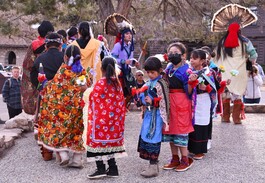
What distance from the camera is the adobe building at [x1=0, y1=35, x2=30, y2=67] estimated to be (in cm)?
3189

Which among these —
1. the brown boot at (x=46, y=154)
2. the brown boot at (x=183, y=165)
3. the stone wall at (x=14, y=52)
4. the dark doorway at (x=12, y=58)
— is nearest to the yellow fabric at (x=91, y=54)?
the brown boot at (x=46, y=154)

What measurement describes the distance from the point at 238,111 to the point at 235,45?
1.41 metres

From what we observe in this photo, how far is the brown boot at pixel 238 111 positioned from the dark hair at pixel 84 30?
11.3 ft

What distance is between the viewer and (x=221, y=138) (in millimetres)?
6477

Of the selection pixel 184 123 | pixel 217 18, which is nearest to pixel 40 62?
pixel 184 123

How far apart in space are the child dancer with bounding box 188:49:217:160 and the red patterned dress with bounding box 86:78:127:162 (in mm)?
1217

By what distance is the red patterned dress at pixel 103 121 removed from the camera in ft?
13.8

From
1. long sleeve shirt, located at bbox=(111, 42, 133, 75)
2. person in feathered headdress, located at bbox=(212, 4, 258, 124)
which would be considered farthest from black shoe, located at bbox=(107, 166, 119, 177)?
person in feathered headdress, located at bbox=(212, 4, 258, 124)

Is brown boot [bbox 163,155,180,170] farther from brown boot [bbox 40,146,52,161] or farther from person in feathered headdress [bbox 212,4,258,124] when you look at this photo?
person in feathered headdress [bbox 212,4,258,124]

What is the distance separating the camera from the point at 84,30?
5570mm

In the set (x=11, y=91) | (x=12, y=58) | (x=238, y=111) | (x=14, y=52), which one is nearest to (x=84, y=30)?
(x=11, y=91)

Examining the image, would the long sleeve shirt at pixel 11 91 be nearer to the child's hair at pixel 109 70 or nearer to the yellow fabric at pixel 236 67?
the yellow fabric at pixel 236 67

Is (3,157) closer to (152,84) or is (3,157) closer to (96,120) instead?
(96,120)

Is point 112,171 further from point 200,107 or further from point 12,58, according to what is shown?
point 12,58
